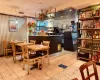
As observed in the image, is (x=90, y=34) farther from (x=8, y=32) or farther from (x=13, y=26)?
(x=8, y=32)

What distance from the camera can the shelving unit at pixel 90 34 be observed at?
12.8ft

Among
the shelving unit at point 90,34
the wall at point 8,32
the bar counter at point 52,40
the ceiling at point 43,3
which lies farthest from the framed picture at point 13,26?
the shelving unit at point 90,34

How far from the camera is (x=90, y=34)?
4.20m

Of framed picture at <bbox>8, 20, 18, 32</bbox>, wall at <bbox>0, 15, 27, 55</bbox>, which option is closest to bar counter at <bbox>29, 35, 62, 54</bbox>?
wall at <bbox>0, 15, 27, 55</bbox>

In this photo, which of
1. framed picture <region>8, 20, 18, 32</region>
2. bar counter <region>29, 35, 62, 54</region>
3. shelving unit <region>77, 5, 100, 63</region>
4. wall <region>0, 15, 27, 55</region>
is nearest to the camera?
shelving unit <region>77, 5, 100, 63</region>

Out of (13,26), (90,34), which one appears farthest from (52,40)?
(13,26)

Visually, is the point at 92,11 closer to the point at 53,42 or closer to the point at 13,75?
the point at 53,42

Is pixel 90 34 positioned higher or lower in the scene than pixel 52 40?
higher

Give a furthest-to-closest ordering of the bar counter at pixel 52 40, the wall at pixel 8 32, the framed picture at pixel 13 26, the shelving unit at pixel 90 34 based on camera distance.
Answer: the framed picture at pixel 13 26 < the wall at pixel 8 32 < the bar counter at pixel 52 40 < the shelving unit at pixel 90 34

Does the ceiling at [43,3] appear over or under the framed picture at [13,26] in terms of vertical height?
over

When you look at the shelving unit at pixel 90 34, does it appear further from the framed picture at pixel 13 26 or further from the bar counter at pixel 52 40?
the framed picture at pixel 13 26

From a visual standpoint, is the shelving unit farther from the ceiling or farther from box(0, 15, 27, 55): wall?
box(0, 15, 27, 55): wall

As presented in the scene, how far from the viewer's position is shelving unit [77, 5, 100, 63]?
389 cm

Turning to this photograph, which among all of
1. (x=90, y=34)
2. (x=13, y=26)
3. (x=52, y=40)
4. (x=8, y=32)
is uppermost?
(x=13, y=26)
